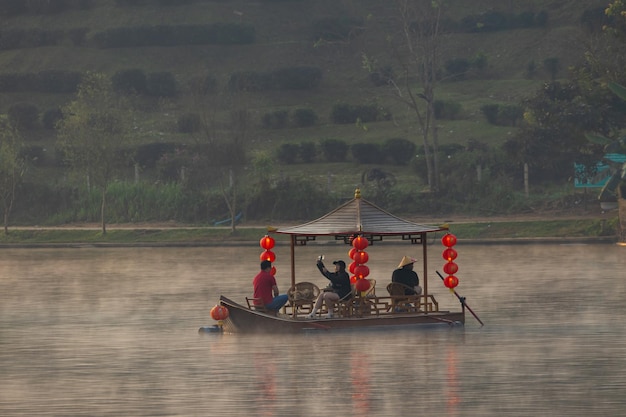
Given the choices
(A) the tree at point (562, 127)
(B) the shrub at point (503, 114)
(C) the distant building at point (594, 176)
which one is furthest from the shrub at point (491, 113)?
(C) the distant building at point (594, 176)

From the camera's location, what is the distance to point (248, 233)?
64.5m

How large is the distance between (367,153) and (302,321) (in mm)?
47067

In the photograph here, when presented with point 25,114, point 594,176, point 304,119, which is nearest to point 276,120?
point 304,119

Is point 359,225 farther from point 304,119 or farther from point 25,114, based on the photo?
point 25,114

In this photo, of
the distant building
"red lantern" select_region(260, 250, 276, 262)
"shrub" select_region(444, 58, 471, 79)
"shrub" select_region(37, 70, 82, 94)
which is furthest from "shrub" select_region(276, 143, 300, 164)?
"red lantern" select_region(260, 250, 276, 262)

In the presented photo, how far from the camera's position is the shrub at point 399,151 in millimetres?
76438

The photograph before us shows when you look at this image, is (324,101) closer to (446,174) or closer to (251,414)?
(446,174)

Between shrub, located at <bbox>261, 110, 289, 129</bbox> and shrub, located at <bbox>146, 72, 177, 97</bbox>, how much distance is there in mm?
10509

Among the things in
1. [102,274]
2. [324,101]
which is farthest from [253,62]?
[102,274]

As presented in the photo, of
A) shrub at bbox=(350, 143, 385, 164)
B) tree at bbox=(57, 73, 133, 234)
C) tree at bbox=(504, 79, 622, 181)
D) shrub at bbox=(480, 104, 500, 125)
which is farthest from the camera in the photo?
shrub at bbox=(480, 104, 500, 125)

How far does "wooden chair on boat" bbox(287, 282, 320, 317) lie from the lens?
30922mm

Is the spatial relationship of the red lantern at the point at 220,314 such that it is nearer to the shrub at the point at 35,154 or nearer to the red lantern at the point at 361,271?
the red lantern at the point at 361,271

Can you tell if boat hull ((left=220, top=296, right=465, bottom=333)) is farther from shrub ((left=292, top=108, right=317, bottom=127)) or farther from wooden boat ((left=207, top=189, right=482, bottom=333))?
shrub ((left=292, top=108, right=317, bottom=127))

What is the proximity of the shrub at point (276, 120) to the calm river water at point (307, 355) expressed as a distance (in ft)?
139
